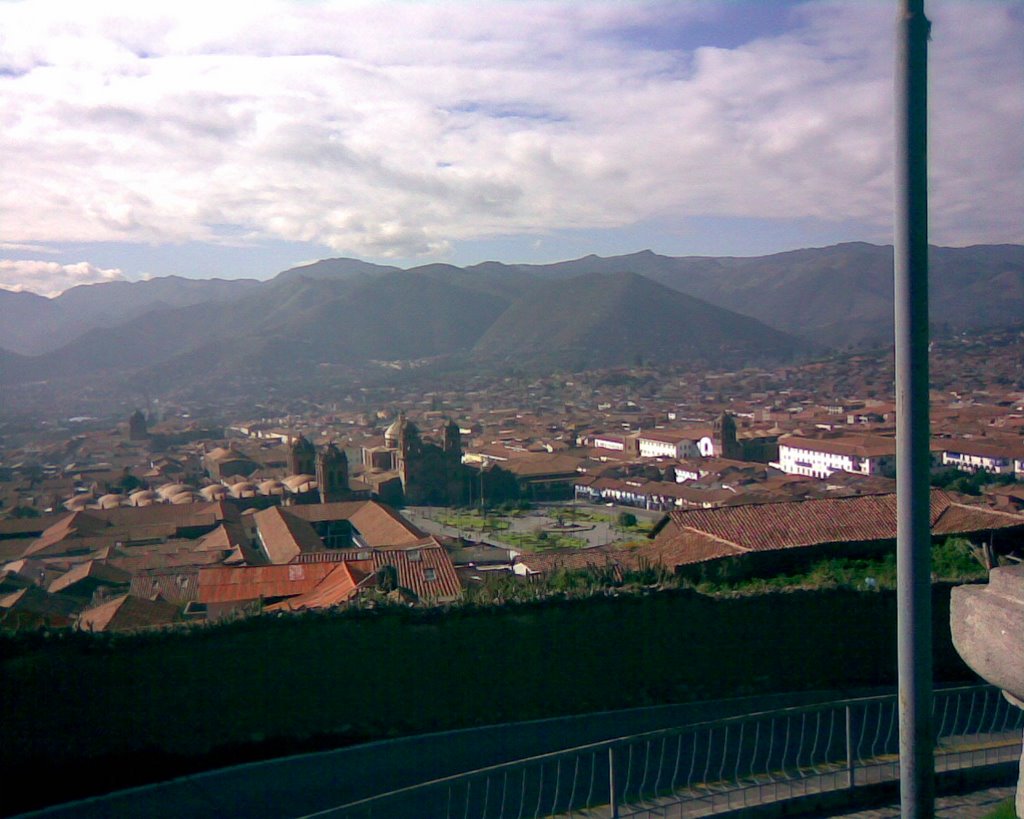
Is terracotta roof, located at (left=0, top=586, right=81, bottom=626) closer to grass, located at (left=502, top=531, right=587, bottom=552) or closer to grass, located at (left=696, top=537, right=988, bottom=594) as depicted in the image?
grass, located at (left=502, top=531, right=587, bottom=552)

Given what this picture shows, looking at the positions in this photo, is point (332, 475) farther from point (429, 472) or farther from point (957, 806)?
point (957, 806)

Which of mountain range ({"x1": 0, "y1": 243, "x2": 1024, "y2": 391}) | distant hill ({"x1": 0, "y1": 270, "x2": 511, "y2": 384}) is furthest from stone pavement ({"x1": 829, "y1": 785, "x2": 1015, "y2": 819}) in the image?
distant hill ({"x1": 0, "y1": 270, "x2": 511, "y2": 384})

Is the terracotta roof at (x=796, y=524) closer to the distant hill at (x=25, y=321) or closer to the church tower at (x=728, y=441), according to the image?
the church tower at (x=728, y=441)

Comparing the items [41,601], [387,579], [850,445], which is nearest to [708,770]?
[387,579]

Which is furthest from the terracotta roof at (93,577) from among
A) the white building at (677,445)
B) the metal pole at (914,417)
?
the white building at (677,445)

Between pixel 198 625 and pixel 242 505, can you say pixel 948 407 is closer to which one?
pixel 242 505

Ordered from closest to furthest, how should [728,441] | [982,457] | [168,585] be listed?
1. [168,585]
2. [982,457]
3. [728,441]

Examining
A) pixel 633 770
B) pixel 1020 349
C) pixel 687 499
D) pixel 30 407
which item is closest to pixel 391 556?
pixel 633 770
